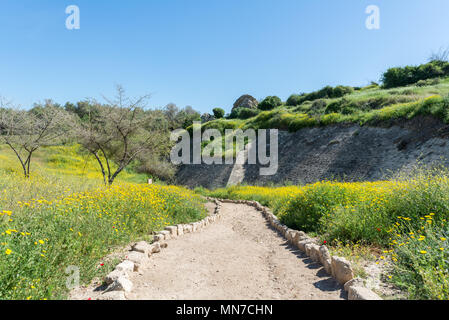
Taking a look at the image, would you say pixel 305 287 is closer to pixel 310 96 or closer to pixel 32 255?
pixel 32 255

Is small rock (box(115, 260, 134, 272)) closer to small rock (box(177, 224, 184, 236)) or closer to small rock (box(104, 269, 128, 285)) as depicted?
small rock (box(104, 269, 128, 285))

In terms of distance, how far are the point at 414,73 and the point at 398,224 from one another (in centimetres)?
3343

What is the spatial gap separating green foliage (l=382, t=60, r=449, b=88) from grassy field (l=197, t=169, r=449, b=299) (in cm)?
3019

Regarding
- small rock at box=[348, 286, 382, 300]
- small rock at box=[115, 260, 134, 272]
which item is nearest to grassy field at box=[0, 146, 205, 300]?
small rock at box=[115, 260, 134, 272]

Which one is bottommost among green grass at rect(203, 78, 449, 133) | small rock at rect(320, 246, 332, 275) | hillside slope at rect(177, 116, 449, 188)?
small rock at rect(320, 246, 332, 275)

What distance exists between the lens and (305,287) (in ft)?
11.1

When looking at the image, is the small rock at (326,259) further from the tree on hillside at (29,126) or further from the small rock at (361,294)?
the tree on hillside at (29,126)

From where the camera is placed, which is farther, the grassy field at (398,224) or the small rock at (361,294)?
the grassy field at (398,224)

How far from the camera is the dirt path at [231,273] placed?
3.12 m

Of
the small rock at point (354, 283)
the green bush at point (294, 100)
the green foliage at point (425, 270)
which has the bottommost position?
the small rock at point (354, 283)

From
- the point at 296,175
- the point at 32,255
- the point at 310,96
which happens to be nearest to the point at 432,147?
the point at 296,175

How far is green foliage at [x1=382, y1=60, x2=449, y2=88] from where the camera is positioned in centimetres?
2748

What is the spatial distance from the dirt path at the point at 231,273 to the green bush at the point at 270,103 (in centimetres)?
3905

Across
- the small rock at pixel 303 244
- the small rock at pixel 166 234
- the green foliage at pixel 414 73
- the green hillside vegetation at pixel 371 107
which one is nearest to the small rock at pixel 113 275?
the small rock at pixel 166 234
